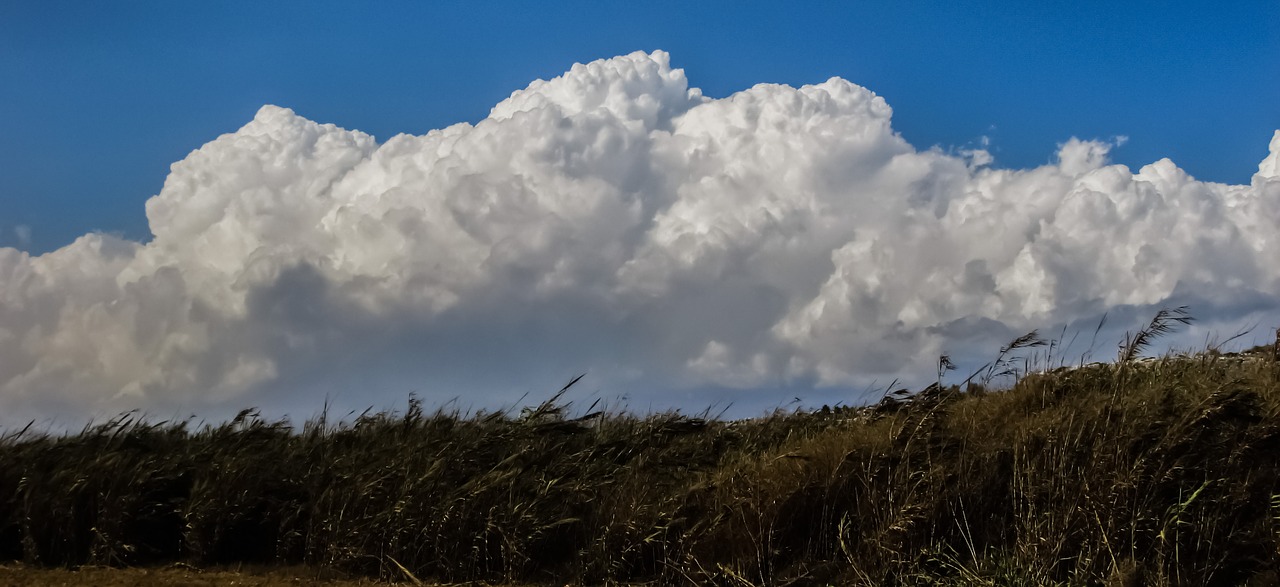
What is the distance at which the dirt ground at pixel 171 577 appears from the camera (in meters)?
8.05

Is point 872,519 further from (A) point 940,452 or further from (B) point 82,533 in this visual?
(B) point 82,533

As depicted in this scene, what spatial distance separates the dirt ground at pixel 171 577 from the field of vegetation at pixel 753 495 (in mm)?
207

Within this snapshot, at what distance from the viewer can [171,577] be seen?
27.4 ft

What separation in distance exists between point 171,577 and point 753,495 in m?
4.82

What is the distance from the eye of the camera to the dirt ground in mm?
8047

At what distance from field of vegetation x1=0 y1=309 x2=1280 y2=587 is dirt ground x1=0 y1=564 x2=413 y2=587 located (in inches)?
8.2

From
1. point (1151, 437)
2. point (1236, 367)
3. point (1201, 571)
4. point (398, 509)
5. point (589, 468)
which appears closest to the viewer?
point (1201, 571)

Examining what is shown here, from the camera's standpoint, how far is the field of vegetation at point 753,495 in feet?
A: 24.4

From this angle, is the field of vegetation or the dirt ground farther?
the dirt ground

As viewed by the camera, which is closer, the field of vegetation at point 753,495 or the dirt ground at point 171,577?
the field of vegetation at point 753,495

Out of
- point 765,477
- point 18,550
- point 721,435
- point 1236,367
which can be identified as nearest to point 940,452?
point 765,477

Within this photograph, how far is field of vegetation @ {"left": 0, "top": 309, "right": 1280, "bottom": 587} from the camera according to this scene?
745 centimetres

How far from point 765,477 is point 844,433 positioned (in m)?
1.13

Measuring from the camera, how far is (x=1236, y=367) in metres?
10.1
